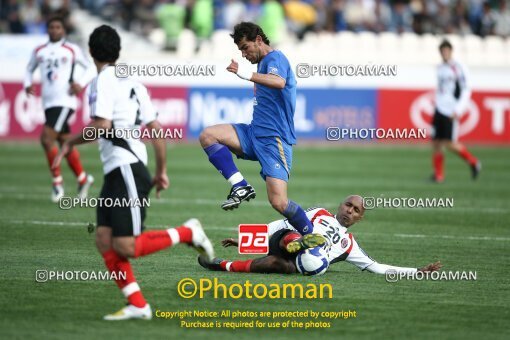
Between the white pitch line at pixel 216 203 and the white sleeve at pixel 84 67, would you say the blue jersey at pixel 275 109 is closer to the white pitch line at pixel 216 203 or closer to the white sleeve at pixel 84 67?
the white pitch line at pixel 216 203

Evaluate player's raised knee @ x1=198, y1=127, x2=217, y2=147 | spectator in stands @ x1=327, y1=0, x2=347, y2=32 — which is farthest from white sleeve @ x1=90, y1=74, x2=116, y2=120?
spectator in stands @ x1=327, y1=0, x2=347, y2=32

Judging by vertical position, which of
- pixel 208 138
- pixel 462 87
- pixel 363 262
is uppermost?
pixel 462 87

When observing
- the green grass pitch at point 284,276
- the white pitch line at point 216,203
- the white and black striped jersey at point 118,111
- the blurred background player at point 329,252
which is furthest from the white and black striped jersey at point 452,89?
the white and black striped jersey at point 118,111

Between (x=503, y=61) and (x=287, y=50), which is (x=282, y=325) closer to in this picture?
(x=287, y=50)

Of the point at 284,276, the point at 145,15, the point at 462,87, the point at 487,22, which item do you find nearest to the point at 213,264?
the point at 284,276

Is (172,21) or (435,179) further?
(172,21)

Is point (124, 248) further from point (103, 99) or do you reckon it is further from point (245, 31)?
point (245, 31)

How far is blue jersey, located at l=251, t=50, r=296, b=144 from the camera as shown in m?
10.1

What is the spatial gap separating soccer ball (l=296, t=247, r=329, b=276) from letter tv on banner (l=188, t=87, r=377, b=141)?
17.7m

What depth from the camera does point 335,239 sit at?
967 centimetres

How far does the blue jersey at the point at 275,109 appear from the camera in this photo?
10109mm

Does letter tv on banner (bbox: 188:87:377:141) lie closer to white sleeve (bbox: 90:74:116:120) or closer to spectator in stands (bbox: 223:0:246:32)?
spectator in stands (bbox: 223:0:246:32)

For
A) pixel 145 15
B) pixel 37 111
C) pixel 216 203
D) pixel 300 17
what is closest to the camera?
pixel 216 203

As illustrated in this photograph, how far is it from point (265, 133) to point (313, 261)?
1.48 m
